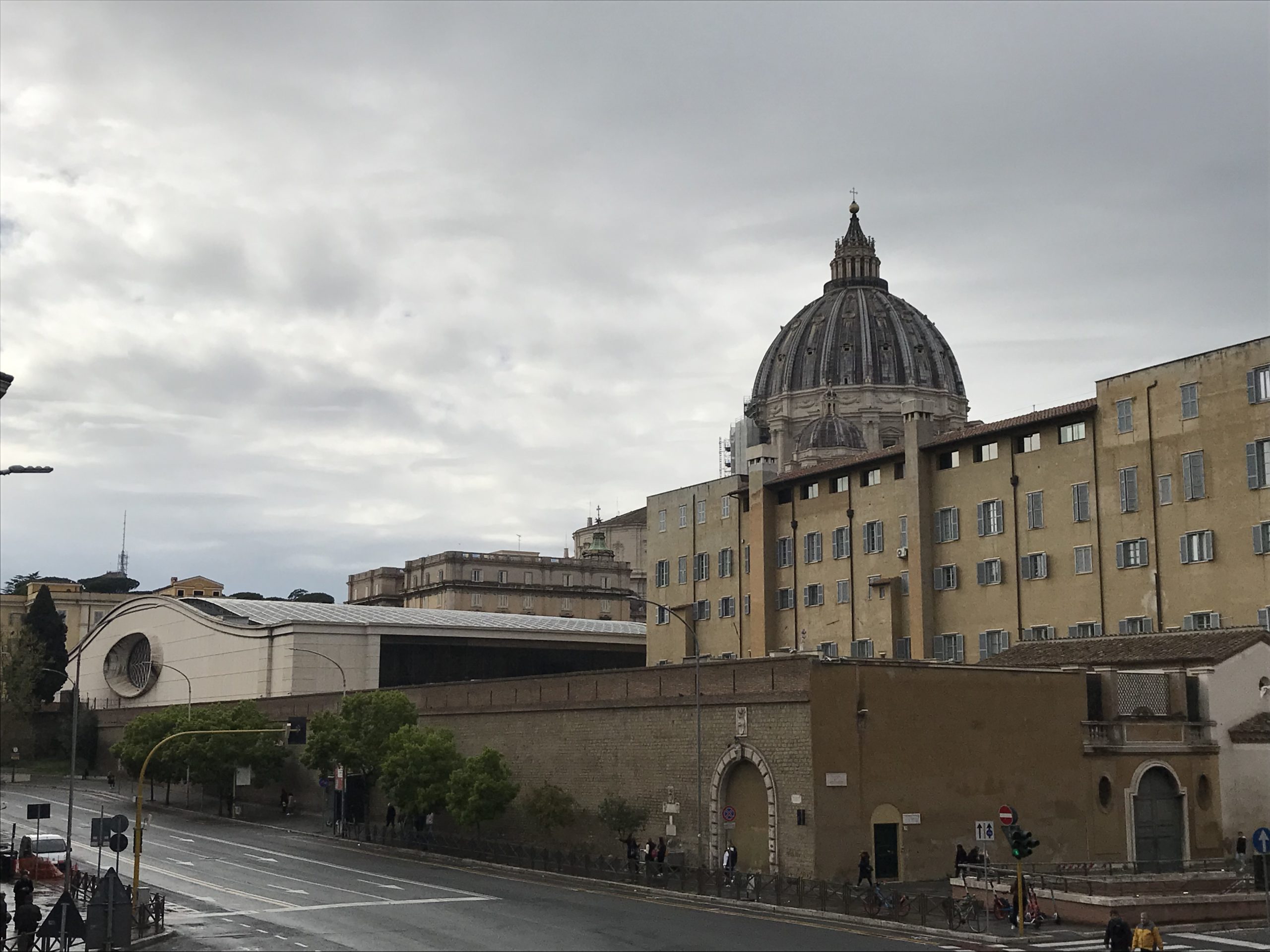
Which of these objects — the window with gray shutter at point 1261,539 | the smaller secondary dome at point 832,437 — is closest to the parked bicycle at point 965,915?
the window with gray shutter at point 1261,539

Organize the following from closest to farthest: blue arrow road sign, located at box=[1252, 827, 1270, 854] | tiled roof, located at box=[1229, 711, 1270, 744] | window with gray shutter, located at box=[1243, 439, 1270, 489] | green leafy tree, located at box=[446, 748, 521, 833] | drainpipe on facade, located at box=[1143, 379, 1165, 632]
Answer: blue arrow road sign, located at box=[1252, 827, 1270, 854] < tiled roof, located at box=[1229, 711, 1270, 744] < green leafy tree, located at box=[446, 748, 521, 833] < window with gray shutter, located at box=[1243, 439, 1270, 489] < drainpipe on facade, located at box=[1143, 379, 1165, 632]

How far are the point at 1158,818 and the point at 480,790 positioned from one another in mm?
26886

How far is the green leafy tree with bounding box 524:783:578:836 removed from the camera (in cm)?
5994

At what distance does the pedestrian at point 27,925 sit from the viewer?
111 feet

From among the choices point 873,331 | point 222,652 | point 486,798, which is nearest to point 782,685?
point 486,798

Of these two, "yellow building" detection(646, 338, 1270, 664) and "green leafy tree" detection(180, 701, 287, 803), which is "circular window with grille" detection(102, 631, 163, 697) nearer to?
"green leafy tree" detection(180, 701, 287, 803)

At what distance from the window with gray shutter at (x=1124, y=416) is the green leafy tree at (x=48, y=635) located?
105m

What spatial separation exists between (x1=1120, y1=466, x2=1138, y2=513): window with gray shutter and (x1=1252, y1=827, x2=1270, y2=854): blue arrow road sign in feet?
112

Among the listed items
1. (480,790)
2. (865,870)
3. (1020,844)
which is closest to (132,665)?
(480,790)

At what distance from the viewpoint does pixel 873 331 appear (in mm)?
199250

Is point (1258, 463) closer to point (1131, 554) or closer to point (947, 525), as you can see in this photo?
point (1131, 554)

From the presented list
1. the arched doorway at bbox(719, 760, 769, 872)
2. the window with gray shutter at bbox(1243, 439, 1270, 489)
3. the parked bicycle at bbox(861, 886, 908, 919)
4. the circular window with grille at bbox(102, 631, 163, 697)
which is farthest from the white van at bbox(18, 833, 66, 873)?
the circular window with grille at bbox(102, 631, 163, 697)

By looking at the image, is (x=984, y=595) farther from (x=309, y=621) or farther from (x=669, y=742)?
(x=309, y=621)

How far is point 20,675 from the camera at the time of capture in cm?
12488
